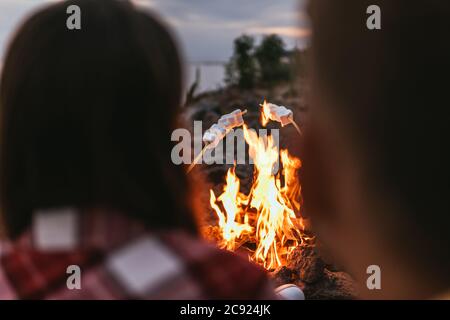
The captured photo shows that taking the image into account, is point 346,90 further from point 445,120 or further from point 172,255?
point 172,255

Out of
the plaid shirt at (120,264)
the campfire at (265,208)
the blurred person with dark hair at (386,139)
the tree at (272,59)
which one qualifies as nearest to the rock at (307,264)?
the campfire at (265,208)

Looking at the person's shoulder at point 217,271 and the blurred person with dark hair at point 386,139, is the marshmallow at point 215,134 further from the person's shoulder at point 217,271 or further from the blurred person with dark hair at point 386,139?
the blurred person with dark hair at point 386,139

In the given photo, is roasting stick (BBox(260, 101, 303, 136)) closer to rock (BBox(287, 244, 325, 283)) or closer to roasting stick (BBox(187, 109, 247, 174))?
roasting stick (BBox(187, 109, 247, 174))

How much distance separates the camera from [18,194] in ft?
2.97

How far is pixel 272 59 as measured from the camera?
3.36 meters

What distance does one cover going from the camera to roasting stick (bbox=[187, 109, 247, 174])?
10.1ft

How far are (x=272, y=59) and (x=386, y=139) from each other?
2.74 meters

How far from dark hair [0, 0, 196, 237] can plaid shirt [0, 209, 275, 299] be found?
1.0 inches

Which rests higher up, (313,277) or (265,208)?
(265,208)

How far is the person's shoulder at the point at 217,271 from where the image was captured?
87cm

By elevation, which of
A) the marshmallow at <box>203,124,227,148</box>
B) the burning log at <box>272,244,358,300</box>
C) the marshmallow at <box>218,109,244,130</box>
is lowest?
the burning log at <box>272,244,358,300</box>

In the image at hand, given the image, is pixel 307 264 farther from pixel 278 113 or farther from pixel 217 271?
pixel 217 271

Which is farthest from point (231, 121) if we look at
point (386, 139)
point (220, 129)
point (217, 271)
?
point (386, 139)

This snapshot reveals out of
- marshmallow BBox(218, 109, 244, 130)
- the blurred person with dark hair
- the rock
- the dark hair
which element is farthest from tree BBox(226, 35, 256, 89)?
the blurred person with dark hair
